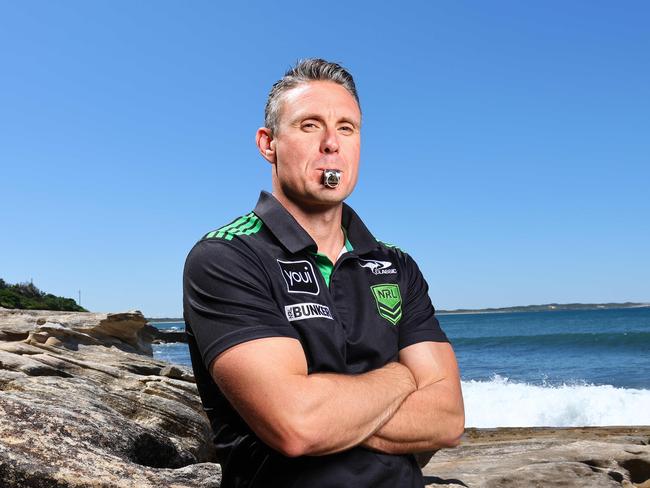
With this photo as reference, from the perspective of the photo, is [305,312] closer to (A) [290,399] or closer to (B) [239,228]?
(A) [290,399]

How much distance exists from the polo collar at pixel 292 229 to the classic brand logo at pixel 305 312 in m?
0.27

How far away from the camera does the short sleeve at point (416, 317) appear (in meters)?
3.53

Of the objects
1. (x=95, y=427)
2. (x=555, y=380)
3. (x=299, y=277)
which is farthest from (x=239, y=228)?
(x=555, y=380)

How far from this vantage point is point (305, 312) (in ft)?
9.91

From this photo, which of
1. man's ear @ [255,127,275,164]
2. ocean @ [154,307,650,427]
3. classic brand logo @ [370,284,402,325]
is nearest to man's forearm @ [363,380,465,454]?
classic brand logo @ [370,284,402,325]

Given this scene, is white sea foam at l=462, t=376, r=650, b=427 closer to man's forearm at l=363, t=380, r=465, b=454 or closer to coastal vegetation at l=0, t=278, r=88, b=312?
man's forearm at l=363, t=380, r=465, b=454

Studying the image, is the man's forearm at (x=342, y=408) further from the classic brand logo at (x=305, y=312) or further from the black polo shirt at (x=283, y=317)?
the classic brand logo at (x=305, y=312)

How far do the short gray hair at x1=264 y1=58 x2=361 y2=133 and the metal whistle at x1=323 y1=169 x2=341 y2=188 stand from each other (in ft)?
1.16

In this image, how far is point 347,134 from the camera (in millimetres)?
3459

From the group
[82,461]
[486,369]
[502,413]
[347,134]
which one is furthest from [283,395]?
[486,369]

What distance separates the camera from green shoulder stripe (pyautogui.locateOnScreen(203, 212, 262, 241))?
3160 millimetres

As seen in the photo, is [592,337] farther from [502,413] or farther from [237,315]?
[237,315]

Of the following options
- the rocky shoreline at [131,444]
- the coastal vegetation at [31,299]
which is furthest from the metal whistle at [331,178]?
the coastal vegetation at [31,299]

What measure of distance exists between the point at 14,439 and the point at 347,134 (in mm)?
2833
